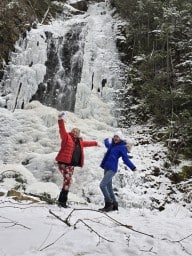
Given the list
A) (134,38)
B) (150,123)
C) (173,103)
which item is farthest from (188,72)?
(134,38)

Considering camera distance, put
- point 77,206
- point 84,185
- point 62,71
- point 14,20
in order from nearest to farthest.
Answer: point 77,206 < point 84,185 < point 62,71 < point 14,20

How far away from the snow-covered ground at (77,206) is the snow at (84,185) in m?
0.01

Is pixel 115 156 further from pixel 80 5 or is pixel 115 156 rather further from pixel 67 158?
pixel 80 5

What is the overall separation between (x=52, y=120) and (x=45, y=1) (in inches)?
436

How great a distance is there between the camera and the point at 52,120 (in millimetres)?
12742

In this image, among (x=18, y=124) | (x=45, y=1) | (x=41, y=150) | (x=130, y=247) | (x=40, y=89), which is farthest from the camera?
(x=45, y=1)

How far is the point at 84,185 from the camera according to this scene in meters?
10.0

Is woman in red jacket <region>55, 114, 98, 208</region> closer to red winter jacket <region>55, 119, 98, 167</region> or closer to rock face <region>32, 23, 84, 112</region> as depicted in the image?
red winter jacket <region>55, 119, 98, 167</region>

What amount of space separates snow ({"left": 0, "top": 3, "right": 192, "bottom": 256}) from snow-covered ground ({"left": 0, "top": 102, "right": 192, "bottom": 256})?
0.03 ft

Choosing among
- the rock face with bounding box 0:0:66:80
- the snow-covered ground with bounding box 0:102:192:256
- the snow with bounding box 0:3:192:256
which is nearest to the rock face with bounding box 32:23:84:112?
the snow with bounding box 0:3:192:256

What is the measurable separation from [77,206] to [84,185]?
3.39m

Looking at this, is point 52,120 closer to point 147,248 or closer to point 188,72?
point 188,72

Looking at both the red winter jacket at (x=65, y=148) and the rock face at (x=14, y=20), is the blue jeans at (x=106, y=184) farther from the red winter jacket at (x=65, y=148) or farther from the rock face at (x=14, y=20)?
the rock face at (x=14, y=20)

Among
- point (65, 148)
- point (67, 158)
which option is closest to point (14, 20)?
point (65, 148)
